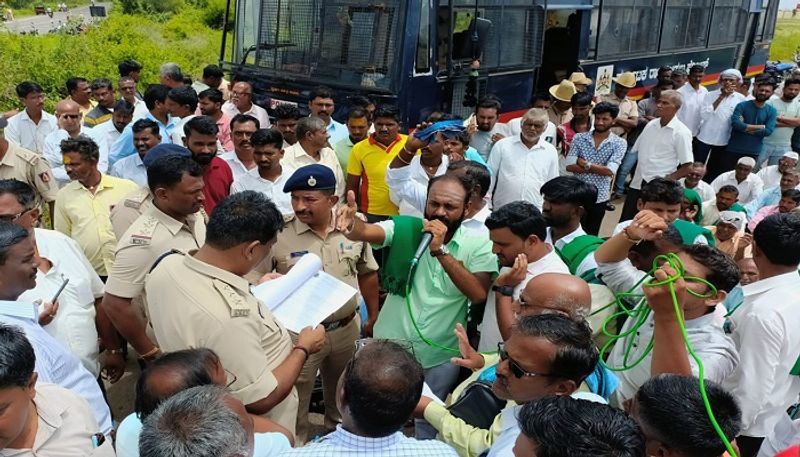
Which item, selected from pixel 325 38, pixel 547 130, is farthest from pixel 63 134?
pixel 547 130

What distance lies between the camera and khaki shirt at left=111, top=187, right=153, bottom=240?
305cm

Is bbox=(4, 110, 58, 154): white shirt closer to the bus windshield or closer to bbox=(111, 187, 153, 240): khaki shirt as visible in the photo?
the bus windshield

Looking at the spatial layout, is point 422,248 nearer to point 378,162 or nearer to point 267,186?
point 267,186

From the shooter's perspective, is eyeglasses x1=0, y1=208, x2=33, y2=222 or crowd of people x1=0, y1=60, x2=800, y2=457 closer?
crowd of people x1=0, y1=60, x2=800, y2=457

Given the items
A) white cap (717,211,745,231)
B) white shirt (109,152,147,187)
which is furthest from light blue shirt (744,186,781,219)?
white shirt (109,152,147,187)

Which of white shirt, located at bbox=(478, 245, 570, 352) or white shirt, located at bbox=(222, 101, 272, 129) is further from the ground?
white shirt, located at bbox=(222, 101, 272, 129)

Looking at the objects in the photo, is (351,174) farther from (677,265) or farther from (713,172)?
(713,172)

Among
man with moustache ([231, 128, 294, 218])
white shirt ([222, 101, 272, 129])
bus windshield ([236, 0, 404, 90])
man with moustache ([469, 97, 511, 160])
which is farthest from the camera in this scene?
white shirt ([222, 101, 272, 129])

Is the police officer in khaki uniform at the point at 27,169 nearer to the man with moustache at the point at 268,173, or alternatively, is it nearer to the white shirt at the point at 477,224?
the man with moustache at the point at 268,173

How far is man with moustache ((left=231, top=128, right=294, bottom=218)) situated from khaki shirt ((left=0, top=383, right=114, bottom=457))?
2.21 meters

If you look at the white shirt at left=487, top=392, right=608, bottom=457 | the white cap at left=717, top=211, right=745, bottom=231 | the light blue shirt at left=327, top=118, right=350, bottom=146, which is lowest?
the white shirt at left=487, top=392, right=608, bottom=457

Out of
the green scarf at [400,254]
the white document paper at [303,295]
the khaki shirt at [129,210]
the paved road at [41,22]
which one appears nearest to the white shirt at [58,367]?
the white document paper at [303,295]

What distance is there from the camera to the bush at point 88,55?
42.8 ft

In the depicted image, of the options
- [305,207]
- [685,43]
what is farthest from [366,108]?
[685,43]
